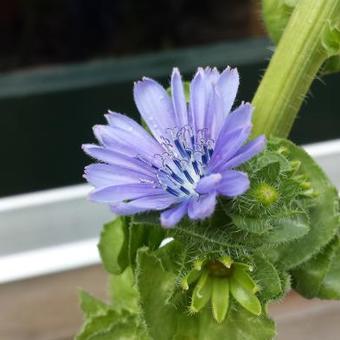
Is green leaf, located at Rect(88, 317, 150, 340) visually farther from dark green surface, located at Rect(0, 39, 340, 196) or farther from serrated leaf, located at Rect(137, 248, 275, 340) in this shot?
dark green surface, located at Rect(0, 39, 340, 196)

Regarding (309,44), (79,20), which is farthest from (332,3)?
(79,20)

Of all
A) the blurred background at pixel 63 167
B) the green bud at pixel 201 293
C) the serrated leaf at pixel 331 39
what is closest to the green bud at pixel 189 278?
the green bud at pixel 201 293

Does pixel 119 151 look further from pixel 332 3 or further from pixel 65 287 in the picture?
pixel 65 287

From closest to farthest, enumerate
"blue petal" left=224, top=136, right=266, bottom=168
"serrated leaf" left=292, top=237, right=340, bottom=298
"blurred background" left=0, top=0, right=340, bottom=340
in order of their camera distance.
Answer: "blue petal" left=224, top=136, right=266, bottom=168 → "serrated leaf" left=292, top=237, right=340, bottom=298 → "blurred background" left=0, top=0, right=340, bottom=340

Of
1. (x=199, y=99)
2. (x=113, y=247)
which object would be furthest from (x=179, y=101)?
(x=113, y=247)

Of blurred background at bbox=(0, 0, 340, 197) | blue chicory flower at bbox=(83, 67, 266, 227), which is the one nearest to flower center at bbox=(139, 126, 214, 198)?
blue chicory flower at bbox=(83, 67, 266, 227)

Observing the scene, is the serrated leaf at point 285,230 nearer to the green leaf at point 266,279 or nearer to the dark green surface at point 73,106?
the green leaf at point 266,279

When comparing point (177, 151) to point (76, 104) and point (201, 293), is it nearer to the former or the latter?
point (201, 293)

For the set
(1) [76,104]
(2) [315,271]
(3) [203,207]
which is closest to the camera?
(3) [203,207]
